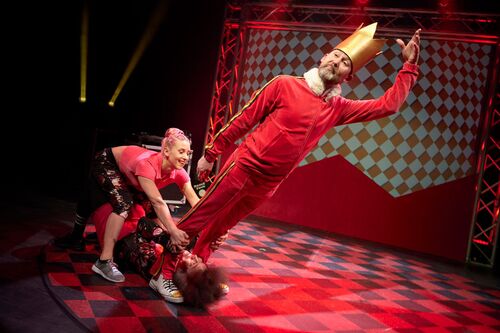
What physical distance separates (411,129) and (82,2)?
469cm

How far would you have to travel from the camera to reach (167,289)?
2.17 meters

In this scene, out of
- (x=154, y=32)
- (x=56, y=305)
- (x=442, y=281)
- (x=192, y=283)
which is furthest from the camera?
(x=154, y=32)

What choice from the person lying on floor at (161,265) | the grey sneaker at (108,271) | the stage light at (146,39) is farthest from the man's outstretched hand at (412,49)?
the stage light at (146,39)

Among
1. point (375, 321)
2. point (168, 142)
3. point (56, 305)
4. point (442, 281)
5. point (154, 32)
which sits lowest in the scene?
point (442, 281)

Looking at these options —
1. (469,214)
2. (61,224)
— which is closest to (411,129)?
(469,214)

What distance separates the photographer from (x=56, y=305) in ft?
6.09

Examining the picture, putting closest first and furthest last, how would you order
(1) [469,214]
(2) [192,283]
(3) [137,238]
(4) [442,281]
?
(2) [192,283]
(3) [137,238]
(4) [442,281]
(1) [469,214]

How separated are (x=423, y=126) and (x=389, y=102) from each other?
3.60m

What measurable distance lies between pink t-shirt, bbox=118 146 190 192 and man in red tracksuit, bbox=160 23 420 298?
346 mm

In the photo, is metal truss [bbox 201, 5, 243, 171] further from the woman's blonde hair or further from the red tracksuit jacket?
the red tracksuit jacket

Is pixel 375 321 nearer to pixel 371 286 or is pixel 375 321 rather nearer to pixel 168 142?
pixel 371 286

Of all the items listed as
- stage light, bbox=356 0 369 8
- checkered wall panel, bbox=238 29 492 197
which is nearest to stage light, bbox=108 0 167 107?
checkered wall panel, bbox=238 29 492 197

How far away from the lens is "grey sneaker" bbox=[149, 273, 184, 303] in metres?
2.14

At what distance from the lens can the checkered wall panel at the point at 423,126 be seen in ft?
17.0
